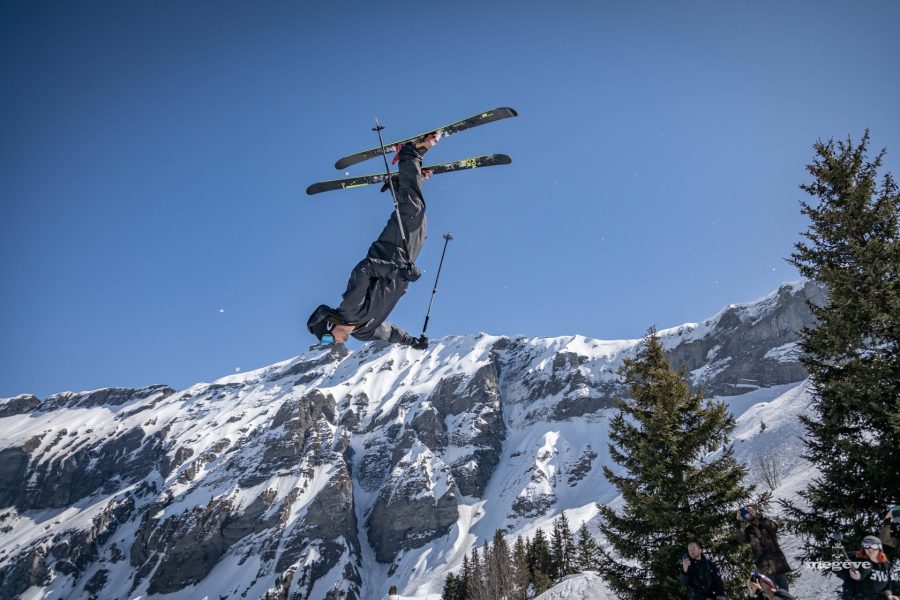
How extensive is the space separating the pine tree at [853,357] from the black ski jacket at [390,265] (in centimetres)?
828

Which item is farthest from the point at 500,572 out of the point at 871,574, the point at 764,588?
the point at 764,588

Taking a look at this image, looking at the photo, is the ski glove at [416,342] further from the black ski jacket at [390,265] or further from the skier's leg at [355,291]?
the skier's leg at [355,291]

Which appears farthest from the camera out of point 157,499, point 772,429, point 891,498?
point 157,499

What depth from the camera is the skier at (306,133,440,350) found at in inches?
241

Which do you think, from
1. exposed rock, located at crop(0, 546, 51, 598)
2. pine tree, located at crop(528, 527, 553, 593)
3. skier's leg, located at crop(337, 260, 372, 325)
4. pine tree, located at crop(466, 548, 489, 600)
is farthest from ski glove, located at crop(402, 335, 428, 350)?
exposed rock, located at crop(0, 546, 51, 598)

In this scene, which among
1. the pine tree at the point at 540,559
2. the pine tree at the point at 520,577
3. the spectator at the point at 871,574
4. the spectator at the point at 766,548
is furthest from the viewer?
the pine tree at the point at 540,559

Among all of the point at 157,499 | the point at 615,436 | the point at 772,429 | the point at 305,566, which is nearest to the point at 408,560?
the point at 305,566

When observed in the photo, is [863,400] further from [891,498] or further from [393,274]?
[393,274]

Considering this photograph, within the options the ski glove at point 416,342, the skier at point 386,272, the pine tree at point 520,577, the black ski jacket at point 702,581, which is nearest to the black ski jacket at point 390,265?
the skier at point 386,272

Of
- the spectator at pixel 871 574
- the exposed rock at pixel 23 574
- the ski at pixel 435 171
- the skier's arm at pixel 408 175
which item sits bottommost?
the exposed rock at pixel 23 574

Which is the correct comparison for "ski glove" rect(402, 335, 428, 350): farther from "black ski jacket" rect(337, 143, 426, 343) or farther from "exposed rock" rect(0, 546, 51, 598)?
"exposed rock" rect(0, 546, 51, 598)

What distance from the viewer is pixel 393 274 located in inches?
249

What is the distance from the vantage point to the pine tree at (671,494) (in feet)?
32.6

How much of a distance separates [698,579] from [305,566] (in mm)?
173649
